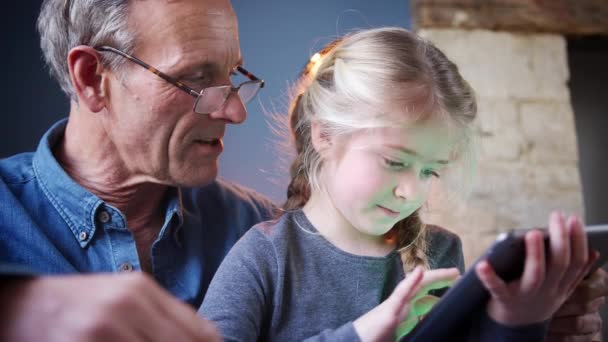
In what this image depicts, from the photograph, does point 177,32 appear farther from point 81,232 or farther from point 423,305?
point 423,305

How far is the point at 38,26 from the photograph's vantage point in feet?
3.75

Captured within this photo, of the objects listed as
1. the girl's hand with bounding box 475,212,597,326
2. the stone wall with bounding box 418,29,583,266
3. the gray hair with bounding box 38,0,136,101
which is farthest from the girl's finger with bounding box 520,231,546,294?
the stone wall with bounding box 418,29,583,266

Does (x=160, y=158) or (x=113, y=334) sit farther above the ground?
(x=113, y=334)

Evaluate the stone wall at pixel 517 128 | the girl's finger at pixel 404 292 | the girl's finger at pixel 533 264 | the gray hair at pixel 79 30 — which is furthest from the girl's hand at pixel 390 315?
the stone wall at pixel 517 128

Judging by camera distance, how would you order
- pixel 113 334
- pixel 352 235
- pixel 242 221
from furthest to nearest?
pixel 242 221
pixel 352 235
pixel 113 334

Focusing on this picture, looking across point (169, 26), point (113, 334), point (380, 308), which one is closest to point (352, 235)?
point (380, 308)

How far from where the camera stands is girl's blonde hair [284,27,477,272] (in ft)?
3.27

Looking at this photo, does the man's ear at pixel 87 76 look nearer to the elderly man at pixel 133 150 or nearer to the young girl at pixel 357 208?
the elderly man at pixel 133 150

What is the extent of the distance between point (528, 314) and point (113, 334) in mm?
608

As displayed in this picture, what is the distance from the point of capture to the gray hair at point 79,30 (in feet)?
3.66

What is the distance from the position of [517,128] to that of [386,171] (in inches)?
48.3

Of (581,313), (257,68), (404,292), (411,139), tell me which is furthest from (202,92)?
(581,313)

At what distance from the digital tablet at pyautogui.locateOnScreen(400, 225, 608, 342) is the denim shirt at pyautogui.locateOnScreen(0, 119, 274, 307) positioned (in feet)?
1.51

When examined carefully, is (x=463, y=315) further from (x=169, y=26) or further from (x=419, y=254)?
(x=169, y=26)
